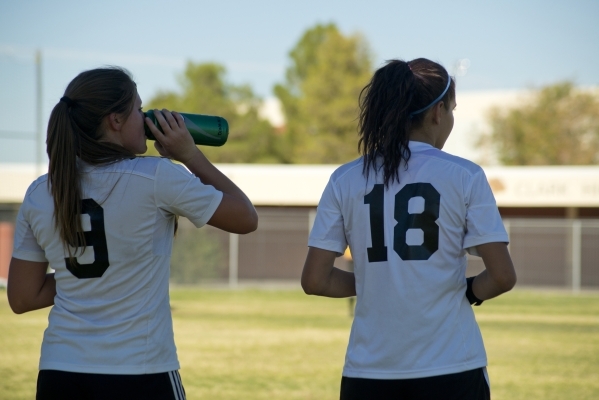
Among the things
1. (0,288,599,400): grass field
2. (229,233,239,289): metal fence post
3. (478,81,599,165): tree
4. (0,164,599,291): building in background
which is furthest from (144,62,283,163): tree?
(0,288,599,400): grass field

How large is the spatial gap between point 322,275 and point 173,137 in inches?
26.8

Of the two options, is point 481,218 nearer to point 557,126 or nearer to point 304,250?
point 304,250

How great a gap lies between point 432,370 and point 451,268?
0.32 m

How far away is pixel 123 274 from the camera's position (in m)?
2.44

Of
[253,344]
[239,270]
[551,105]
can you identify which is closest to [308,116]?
[551,105]

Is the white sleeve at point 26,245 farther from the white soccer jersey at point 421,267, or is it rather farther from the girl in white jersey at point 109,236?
the white soccer jersey at point 421,267

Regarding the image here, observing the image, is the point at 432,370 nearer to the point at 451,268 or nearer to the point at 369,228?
the point at 451,268

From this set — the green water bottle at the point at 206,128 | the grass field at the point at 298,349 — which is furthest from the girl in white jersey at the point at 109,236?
the grass field at the point at 298,349

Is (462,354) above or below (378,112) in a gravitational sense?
below

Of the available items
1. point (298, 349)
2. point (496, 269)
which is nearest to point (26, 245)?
point (496, 269)

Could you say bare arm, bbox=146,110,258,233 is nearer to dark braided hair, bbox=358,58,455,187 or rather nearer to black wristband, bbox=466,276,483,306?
dark braided hair, bbox=358,58,455,187

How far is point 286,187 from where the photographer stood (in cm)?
3177

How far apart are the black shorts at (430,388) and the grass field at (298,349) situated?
4.66 metres

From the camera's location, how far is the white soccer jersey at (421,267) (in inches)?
97.7
